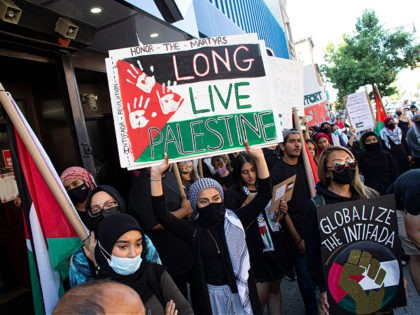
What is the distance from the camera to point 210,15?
9.67 metres

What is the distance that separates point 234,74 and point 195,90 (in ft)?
1.02

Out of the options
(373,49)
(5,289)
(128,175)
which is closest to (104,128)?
(128,175)

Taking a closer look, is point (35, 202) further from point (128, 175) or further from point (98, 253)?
point (128, 175)

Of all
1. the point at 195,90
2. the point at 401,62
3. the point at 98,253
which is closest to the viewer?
the point at 98,253

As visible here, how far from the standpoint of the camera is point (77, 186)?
2.88 metres

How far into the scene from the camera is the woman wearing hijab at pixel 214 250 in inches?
92.6

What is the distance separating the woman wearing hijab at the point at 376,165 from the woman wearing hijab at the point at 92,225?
155 inches

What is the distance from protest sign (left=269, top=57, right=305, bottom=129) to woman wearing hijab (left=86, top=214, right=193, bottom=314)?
6.94ft

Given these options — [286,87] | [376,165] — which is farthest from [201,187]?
[376,165]

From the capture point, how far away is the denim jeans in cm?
311

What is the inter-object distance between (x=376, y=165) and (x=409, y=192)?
280 centimetres

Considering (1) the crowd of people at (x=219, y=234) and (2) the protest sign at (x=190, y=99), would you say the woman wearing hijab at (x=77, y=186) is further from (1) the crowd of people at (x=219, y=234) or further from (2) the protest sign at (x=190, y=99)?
(2) the protest sign at (x=190, y=99)

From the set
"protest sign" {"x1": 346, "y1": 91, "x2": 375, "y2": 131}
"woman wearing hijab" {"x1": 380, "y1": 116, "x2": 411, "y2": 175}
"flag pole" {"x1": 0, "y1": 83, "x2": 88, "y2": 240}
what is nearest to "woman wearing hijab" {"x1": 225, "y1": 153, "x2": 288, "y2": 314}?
"flag pole" {"x1": 0, "y1": 83, "x2": 88, "y2": 240}

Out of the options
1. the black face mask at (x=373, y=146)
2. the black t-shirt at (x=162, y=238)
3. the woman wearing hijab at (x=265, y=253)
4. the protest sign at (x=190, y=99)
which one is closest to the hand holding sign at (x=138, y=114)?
the protest sign at (x=190, y=99)
